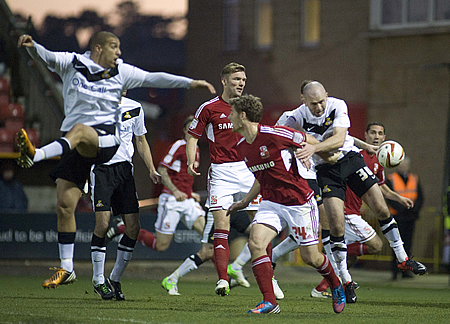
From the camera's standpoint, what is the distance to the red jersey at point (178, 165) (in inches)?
428

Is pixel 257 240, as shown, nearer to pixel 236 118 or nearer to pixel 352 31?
pixel 236 118

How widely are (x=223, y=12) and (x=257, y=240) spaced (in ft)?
55.4

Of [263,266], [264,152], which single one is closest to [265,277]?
[263,266]

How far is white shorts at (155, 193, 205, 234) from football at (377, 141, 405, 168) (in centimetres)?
339

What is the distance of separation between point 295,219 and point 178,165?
469 cm

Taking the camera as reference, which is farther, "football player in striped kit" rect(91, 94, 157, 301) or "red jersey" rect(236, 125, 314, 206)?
"football player in striped kit" rect(91, 94, 157, 301)

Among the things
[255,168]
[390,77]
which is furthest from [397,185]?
[255,168]

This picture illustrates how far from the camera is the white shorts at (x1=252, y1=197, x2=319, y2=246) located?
21.1 feet

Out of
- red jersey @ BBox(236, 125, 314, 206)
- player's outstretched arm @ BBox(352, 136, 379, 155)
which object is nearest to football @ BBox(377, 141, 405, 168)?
player's outstretched arm @ BBox(352, 136, 379, 155)

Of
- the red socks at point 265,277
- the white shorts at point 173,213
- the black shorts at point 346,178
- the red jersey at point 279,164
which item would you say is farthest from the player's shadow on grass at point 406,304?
the white shorts at point 173,213

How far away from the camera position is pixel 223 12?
22.3m

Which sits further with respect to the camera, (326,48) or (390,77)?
(326,48)

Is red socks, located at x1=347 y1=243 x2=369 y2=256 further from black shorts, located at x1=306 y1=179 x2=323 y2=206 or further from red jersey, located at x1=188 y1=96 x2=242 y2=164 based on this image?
red jersey, located at x1=188 y1=96 x2=242 y2=164

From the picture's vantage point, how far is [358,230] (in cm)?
934
